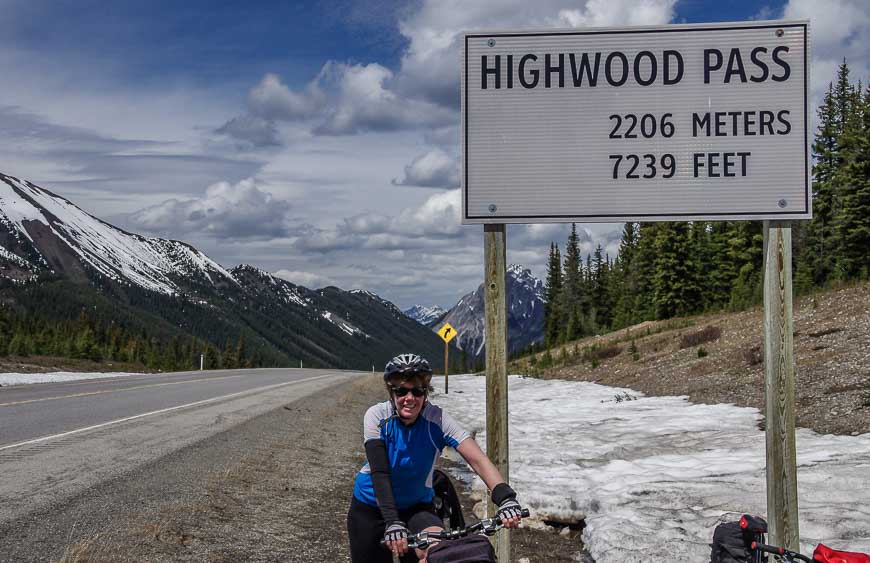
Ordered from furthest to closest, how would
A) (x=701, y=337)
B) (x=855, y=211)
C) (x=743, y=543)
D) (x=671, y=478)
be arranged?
(x=855, y=211), (x=701, y=337), (x=671, y=478), (x=743, y=543)

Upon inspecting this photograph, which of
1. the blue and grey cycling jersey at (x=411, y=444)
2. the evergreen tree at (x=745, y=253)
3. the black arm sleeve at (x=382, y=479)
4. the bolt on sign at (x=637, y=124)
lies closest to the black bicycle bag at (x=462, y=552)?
the black arm sleeve at (x=382, y=479)

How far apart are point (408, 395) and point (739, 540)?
A: 1.84m

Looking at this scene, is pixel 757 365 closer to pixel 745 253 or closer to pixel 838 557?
pixel 838 557

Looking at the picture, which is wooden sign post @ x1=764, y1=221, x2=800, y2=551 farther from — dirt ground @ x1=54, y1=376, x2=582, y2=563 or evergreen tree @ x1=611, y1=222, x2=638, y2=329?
evergreen tree @ x1=611, y1=222, x2=638, y2=329

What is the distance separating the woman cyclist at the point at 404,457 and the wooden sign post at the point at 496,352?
1238mm

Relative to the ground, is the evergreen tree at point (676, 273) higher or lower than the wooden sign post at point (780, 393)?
higher

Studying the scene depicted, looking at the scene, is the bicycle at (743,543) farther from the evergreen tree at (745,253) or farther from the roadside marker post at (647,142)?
the evergreen tree at (745,253)

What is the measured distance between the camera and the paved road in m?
9.66

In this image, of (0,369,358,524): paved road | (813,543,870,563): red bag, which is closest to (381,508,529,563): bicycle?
(813,543,870,563): red bag

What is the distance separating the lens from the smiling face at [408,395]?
3.98m

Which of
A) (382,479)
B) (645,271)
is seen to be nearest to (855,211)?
(645,271)

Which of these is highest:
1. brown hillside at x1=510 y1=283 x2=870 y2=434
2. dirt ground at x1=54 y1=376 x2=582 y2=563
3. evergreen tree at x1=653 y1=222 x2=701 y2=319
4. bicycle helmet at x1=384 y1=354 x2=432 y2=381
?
evergreen tree at x1=653 y1=222 x2=701 y2=319

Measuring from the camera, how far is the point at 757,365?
2064 centimetres

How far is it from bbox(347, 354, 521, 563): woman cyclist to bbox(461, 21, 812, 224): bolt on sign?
1.70 metres
